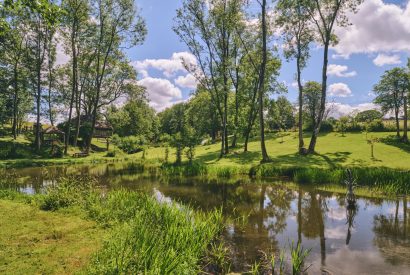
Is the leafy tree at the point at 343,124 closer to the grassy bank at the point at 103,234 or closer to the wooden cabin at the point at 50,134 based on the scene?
the grassy bank at the point at 103,234

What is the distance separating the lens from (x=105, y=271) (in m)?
5.79

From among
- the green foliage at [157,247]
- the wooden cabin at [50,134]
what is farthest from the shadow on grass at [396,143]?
the wooden cabin at [50,134]

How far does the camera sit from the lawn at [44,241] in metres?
6.71

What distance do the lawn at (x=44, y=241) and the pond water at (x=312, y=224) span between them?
12.5 feet

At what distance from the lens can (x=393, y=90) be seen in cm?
4525

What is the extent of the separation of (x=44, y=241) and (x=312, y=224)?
30.9 ft

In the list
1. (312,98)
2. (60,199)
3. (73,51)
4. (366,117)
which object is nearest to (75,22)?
(73,51)

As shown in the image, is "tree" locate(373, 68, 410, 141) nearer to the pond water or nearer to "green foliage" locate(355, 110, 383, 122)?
"green foliage" locate(355, 110, 383, 122)

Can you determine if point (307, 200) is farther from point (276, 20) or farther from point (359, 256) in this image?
point (276, 20)

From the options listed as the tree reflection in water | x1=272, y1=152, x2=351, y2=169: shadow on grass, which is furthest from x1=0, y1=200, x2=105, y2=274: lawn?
x1=272, y1=152, x2=351, y2=169: shadow on grass

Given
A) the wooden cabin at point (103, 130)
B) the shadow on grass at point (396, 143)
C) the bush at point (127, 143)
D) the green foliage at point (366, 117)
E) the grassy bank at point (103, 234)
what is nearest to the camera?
the grassy bank at point (103, 234)

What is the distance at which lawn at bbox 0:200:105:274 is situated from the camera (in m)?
6.71

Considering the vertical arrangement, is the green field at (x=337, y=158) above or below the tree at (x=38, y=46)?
below

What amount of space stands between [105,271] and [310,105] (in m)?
73.0
